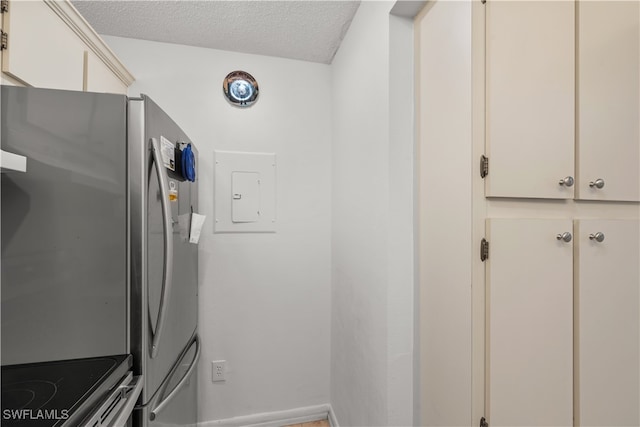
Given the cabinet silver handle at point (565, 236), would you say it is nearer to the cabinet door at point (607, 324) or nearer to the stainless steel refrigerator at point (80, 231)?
the cabinet door at point (607, 324)

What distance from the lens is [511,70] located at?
887mm

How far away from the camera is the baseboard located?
1.91 meters

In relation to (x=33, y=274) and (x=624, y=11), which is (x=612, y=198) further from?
(x=33, y=274)

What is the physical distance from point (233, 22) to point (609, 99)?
1.75 meters

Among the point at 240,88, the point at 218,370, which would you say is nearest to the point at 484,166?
the point at 240,88

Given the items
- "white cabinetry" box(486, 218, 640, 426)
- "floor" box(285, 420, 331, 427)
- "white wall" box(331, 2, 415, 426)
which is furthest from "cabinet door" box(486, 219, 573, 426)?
"floor" box(285, 420, 331, 427)

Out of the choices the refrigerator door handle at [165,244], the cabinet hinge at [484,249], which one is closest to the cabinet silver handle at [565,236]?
the cabinet hinge at [484,249]

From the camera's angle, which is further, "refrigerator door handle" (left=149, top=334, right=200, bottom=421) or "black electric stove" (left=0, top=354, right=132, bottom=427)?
"refrigerator door handle" (left=149, top=334, right=200, bottom=421)

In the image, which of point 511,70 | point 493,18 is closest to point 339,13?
point 493,18

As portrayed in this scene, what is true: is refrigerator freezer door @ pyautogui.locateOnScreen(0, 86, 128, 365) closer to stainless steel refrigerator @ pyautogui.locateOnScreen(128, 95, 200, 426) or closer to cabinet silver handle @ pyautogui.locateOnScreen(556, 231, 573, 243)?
stainless steel refrigerator @ pyautogui.locateOnScreen(128, 95, 200, 426)

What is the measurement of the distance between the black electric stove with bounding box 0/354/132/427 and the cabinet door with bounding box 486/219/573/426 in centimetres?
109

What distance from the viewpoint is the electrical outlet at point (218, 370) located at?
6.23 feet

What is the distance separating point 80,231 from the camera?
93 centimetres

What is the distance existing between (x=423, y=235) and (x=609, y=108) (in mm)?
731
